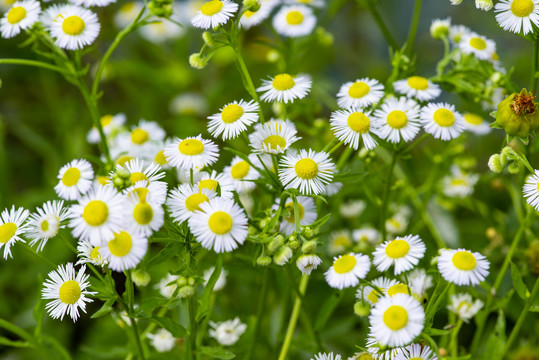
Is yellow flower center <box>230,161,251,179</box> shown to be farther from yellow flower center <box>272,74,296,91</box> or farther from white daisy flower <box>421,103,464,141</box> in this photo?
white daisy flower <box>421,103,464,141</box>

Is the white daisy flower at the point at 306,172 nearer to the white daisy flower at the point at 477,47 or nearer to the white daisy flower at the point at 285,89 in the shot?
the white daisy flower at the point at 285,89

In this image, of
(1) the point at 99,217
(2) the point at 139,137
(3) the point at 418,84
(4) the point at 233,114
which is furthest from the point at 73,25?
(3) the point at 418,84

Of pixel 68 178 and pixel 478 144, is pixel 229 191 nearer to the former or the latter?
pixel 68 178

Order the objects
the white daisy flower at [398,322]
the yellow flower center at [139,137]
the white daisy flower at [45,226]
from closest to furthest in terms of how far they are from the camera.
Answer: the white daisy flower at [398,322] < the white daisy flower at [45,226] < the yellow flower center at [139,137]

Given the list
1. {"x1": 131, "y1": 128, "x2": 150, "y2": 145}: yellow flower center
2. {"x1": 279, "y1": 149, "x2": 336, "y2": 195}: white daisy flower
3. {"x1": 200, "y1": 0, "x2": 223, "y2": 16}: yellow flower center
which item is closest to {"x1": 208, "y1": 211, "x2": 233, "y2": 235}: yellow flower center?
{"x1": 279, "y1": 149, "x2": 336, "y2": 195}: white daisy flower

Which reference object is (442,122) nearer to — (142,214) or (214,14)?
(214,14)

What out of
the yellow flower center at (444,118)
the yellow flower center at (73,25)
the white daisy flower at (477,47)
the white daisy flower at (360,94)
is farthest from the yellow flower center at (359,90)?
the yellow flower center at (73,25)
